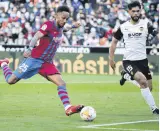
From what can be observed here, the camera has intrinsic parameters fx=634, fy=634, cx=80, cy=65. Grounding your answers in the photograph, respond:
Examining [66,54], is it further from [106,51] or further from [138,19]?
[138,19]

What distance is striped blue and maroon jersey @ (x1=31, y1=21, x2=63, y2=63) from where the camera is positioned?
1230 centimetres

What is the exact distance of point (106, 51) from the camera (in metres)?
29.9

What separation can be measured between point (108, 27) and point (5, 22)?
5.81 m

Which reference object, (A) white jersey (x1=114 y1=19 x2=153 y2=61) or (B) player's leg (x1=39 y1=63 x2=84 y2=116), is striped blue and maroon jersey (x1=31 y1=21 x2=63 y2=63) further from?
(A) white jersey (x1=114 y1=19 x2=153 y2=61)

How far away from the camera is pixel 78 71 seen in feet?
97.2

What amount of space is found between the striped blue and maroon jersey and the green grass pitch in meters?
1.18

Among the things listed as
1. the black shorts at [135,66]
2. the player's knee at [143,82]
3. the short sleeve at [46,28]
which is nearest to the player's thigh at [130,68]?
the black shorts at [135,66]

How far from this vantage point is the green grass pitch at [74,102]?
10789mm

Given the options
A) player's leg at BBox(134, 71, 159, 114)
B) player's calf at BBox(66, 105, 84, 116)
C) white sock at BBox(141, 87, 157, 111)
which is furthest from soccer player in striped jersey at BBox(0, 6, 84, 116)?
white sock at BBox(141, 87, 157, 111)

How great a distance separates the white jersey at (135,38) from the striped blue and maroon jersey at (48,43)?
1.64 m

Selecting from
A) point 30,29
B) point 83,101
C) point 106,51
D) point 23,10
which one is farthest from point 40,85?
point 23,10

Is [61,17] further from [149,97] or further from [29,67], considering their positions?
[149,97]

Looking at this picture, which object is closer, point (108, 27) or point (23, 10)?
point (108, 27)

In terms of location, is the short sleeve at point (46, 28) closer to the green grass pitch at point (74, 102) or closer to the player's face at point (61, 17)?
the player's face at point (61, 17)
